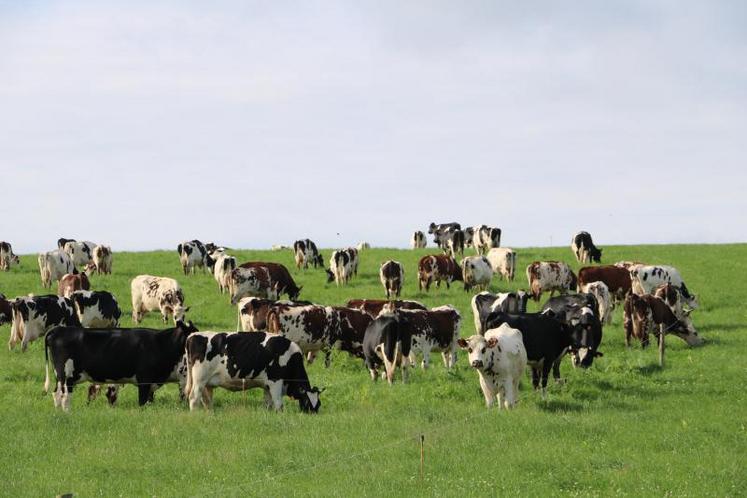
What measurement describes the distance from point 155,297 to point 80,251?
14749 millimetres

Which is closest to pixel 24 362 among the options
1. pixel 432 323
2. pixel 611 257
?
pixel 432 323

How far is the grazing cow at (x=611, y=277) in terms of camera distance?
35.9 meters

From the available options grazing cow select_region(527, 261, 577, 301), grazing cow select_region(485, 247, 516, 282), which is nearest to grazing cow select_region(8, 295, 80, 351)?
grazing cow select_region(527, 261, 577, 301)

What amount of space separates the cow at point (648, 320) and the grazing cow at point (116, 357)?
1395 centimetres

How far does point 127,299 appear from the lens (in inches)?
1439

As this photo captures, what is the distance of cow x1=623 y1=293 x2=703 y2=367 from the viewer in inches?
1107

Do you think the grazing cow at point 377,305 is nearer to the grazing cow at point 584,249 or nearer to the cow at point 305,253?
the cow at point 305,253

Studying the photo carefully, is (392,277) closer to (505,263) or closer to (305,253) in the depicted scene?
(505,263)

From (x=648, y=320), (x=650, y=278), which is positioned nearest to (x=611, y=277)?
(x=650, y=278)

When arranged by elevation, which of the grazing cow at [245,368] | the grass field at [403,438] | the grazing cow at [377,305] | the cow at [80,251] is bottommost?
the grass field at [403,438]

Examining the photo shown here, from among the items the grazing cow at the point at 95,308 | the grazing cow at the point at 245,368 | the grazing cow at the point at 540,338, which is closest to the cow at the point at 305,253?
the grazing cow at the point at 95,308

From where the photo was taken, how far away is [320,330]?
25406 mm

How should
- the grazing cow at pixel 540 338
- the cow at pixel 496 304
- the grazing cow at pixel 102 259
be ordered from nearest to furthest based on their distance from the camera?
the grazing cow at pixel 540 338 < the cow at pixel 496 304 < the grazing cow at pixel 102 259

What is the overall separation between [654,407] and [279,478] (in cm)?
932
